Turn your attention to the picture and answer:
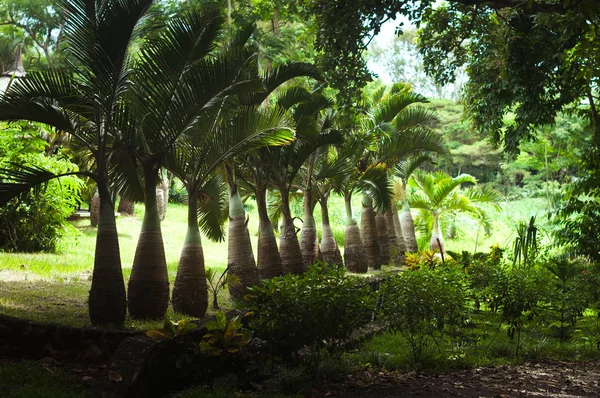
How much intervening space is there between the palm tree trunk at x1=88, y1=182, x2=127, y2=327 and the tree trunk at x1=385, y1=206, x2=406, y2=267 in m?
12.0

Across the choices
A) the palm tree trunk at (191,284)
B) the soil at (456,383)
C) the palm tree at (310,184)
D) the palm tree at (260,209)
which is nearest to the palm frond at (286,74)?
the palm tree at (260,209)

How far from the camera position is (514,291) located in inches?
298

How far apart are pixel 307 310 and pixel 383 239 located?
11.5m

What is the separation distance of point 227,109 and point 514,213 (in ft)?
86.1

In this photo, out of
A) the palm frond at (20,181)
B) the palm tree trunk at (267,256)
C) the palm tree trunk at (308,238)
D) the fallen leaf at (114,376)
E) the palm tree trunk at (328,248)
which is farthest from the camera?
the palm tree trunk at (328,248)

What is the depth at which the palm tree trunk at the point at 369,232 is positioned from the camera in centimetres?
1588

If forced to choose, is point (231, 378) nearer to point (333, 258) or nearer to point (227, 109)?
point (227, 109)

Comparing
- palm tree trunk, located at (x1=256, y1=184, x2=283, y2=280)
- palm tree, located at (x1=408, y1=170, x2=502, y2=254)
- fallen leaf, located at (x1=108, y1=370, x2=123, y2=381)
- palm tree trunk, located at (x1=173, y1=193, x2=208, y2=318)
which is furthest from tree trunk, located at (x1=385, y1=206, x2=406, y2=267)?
fallen leaf, located at (x1=108, y1=370, x2=123, y2=381)

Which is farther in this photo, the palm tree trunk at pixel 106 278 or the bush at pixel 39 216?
the bush at pixel 39 216

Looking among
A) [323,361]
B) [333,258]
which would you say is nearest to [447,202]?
[333,258]

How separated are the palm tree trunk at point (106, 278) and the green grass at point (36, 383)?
0.93 meters

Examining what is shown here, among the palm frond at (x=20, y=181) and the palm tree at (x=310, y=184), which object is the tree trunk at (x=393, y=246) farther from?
the palm frond at (x=20, y=181)

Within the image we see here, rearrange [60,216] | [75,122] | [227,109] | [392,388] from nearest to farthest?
[392,388] < [75,122] < [227,109] < [60,216]

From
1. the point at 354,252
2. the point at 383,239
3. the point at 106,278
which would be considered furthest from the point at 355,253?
the point at 106,278
